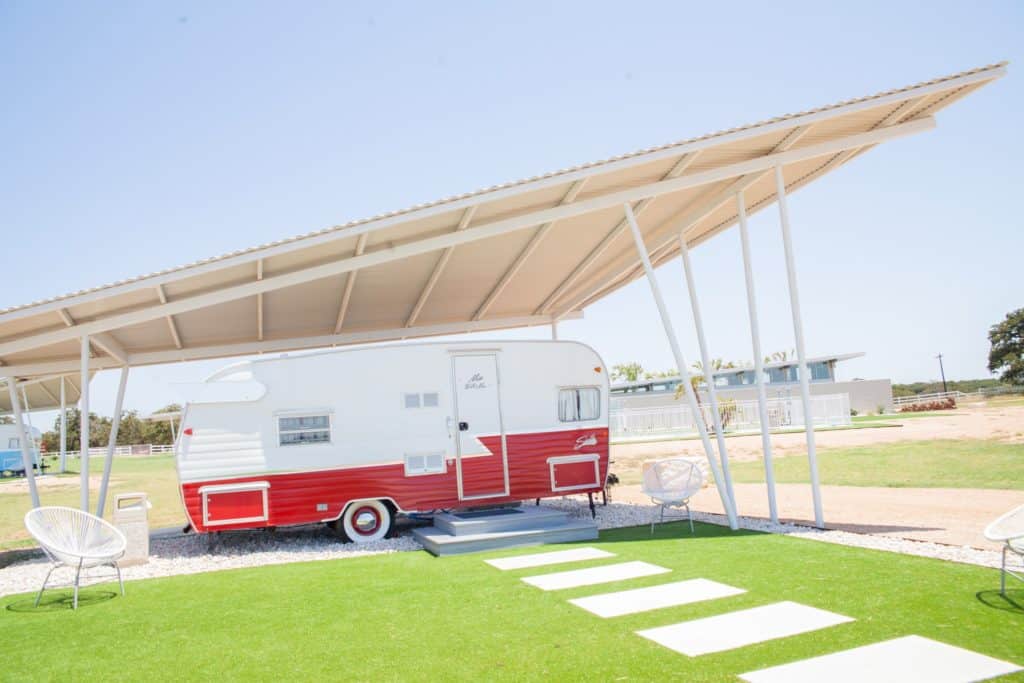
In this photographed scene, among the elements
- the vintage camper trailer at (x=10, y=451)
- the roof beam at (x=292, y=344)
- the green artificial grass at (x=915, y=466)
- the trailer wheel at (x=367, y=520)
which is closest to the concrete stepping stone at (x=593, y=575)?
the trailer wheel at (x=367, y=520)

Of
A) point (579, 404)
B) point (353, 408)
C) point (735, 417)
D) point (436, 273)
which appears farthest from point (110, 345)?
point (735, 417)

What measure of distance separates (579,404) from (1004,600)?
604 centimetres

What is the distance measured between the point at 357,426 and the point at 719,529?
4.79 metres

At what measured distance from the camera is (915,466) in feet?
50.2

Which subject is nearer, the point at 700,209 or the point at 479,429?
the point at 479,429

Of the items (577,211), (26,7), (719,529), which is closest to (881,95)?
(577,211)

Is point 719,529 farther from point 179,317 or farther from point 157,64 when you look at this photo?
point 157,64

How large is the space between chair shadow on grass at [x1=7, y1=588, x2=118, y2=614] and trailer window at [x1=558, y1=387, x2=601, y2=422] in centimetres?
588

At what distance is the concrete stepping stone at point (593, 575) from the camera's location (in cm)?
641

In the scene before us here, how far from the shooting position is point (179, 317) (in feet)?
34.8

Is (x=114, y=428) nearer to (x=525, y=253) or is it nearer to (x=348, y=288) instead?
(x=348, y=288)

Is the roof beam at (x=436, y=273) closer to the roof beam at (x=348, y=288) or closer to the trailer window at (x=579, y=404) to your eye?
the roof beam at (x=348, y=288)

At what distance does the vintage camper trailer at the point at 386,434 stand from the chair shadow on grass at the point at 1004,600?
561 cm

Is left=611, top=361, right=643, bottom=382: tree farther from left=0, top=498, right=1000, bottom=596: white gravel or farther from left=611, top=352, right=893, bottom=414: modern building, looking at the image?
left=0, top=498, right=1000, bottom=596: white gravel
